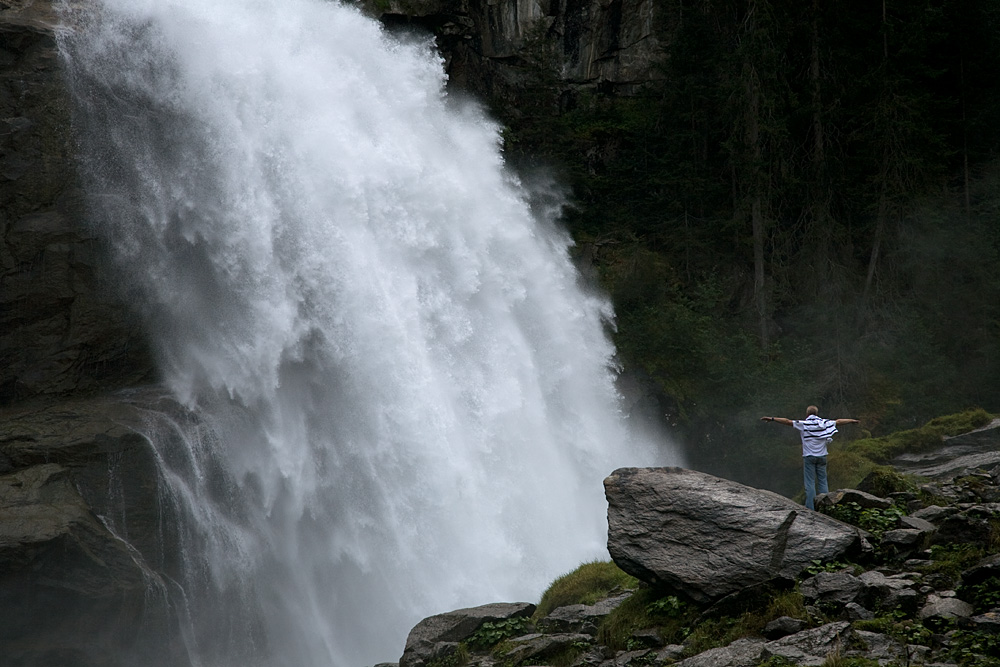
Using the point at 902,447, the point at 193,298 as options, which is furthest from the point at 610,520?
the point at 902,447

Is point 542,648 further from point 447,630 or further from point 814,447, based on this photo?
point 814,447

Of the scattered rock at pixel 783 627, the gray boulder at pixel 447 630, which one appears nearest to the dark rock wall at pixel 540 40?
the gray boulder at pixel 447 630

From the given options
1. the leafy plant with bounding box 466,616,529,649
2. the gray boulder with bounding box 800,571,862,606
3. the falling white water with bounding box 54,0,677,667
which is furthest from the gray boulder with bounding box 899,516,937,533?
the falling white water with bounding box 54,0,677,667

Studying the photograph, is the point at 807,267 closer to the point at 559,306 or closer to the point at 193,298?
the point at 559,306

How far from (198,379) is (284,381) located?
5.35 ft

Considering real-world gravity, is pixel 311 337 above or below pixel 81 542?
above

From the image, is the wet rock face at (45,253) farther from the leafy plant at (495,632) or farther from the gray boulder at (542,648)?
the gray boulder at (542,648)

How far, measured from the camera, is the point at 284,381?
56.1ft

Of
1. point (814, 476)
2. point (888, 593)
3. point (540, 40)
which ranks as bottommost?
Answer: point (888, 593)

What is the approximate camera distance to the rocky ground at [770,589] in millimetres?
7250

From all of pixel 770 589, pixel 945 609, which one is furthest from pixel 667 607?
pixel 945 609

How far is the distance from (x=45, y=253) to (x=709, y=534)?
44.1ft

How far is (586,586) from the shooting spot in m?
11.4

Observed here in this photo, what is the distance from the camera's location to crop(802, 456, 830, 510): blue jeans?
11.1m
